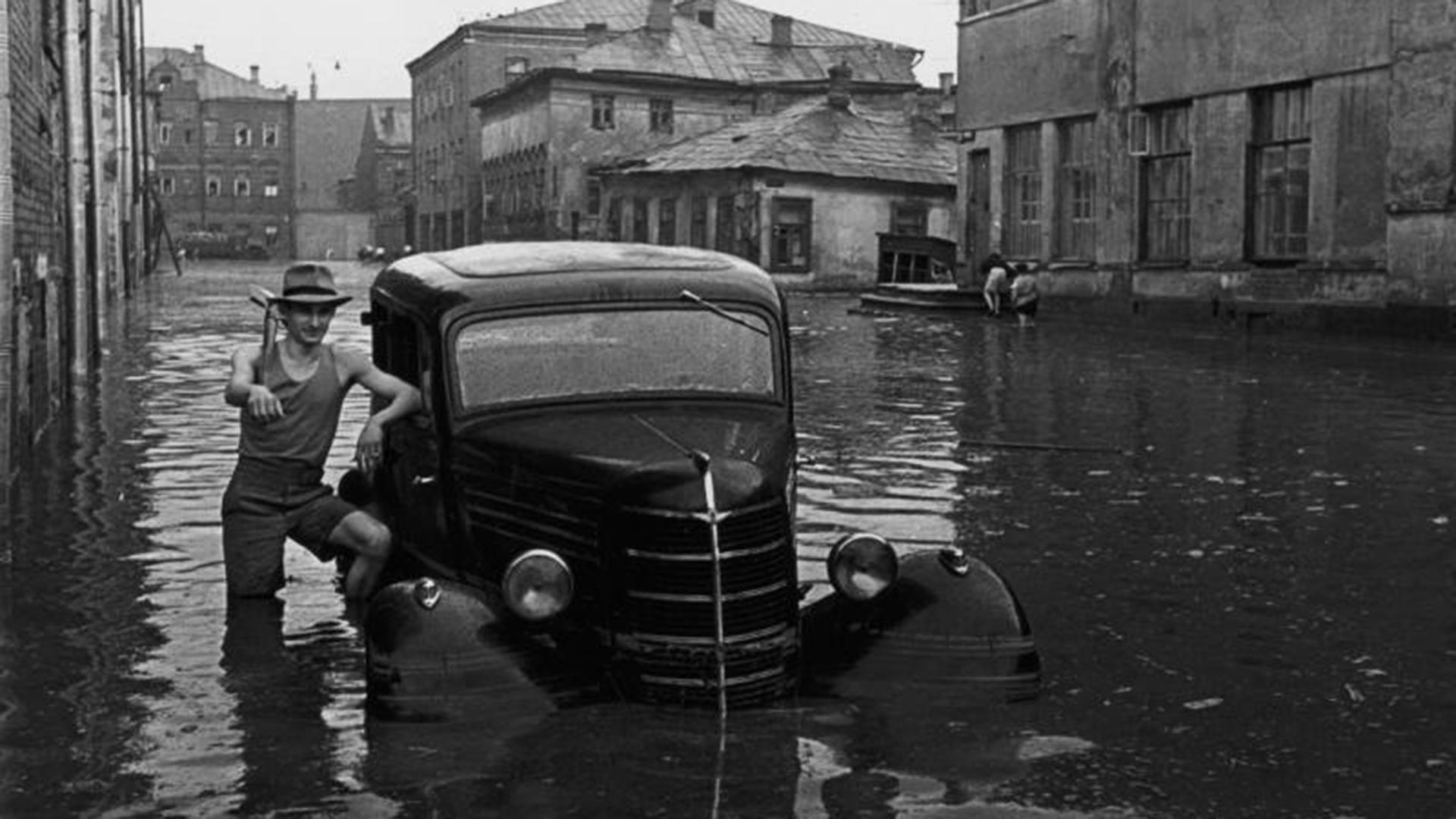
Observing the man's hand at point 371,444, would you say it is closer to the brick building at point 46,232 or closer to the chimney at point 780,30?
the brick building at point 46,232

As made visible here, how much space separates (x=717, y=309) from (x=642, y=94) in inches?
2520

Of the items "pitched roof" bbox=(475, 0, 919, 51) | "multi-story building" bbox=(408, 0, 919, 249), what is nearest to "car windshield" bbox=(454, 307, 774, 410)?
"multi-story building" bbox=(408, 0, 919, 249)

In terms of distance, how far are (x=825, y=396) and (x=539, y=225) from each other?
54778mm

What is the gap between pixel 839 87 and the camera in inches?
2425

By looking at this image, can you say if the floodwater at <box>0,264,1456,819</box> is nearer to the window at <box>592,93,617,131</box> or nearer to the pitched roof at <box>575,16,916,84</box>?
the window at <box>592,93,617,131</box>

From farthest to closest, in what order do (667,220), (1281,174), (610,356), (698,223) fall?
(667,220)
(698,223)
(1281,174)
(610,356)

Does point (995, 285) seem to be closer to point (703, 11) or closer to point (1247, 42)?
point (1247, 42)

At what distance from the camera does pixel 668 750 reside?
5.88 m

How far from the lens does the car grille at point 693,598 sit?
6.11m

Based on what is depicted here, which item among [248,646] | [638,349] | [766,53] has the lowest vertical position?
[248,646]

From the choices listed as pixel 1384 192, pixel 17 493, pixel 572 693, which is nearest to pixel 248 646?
pixel 572 693

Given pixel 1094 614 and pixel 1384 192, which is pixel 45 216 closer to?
pixel 1094 614

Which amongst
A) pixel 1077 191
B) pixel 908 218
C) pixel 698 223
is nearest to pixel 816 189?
pixel 908 218

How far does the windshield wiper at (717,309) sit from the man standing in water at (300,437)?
1208 mm
